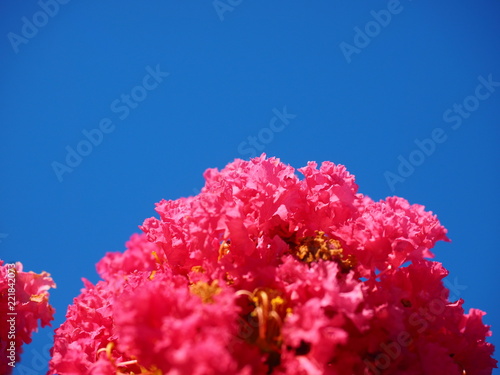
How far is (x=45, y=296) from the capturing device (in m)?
2.41

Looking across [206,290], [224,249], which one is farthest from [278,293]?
[224,249]

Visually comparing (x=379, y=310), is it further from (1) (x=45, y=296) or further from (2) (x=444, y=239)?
(1) (x=45, y=296)

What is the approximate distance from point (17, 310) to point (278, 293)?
56.0 inches

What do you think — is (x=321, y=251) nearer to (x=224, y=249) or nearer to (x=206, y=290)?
(x=224, y=249)

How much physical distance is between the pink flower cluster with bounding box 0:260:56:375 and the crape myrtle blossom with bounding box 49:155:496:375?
16 centimetres

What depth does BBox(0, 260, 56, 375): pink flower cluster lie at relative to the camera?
7.57 feet

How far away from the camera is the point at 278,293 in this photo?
1.76 m

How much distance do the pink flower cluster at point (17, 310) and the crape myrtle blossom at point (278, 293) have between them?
157 mm

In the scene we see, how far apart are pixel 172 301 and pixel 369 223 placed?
38.3 inches

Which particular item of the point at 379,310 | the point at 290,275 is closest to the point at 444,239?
the point at 379,310

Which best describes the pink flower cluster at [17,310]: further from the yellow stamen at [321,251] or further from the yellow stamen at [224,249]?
the yellow stamen at [321,251]

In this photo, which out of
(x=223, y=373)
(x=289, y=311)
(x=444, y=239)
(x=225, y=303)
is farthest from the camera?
(x=444, y=239)

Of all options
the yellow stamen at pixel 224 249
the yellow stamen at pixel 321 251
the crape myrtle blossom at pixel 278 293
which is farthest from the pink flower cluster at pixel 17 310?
the yellow stamen at pixel 321 251

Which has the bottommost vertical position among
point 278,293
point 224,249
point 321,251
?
point 278,293
